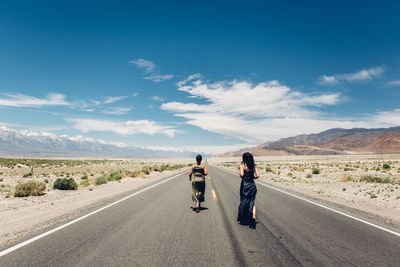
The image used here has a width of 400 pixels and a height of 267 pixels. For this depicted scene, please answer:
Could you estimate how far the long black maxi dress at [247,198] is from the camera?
6930 millimetres

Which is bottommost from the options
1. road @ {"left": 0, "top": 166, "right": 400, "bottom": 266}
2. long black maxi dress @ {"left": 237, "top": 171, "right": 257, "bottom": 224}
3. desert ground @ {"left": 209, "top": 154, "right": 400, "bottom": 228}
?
desert ground @ {"left": 209, "top": 154, "right": 400, "bottom": 228}

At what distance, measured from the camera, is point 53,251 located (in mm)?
4613

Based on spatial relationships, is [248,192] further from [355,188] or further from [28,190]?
[355,188]

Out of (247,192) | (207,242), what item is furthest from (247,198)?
(207,242)

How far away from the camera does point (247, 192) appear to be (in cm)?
700

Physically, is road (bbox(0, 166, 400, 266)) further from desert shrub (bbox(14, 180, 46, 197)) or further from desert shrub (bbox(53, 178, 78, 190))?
desert shrub (bbox(53, 178, 78, 190))

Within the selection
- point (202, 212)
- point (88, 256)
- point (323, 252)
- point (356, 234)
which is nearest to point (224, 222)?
point (202, 212)

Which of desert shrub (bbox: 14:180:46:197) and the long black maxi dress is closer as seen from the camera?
the long black maxi dress

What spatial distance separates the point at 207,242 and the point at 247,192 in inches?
89.0

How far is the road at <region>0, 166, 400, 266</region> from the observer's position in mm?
4266

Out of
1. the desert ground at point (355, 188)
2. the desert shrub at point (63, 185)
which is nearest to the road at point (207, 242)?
the desert ground at point (355, 188)

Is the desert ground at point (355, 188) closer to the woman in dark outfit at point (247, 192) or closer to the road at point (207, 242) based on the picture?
the road at point (207, 242)

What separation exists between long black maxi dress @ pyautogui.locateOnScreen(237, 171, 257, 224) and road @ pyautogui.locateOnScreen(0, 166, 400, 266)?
38cm

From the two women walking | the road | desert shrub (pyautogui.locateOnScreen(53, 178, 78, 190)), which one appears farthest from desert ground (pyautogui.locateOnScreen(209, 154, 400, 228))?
desert shrub (pyautogui.locateOnScreen(53, 178, 78, 190))
